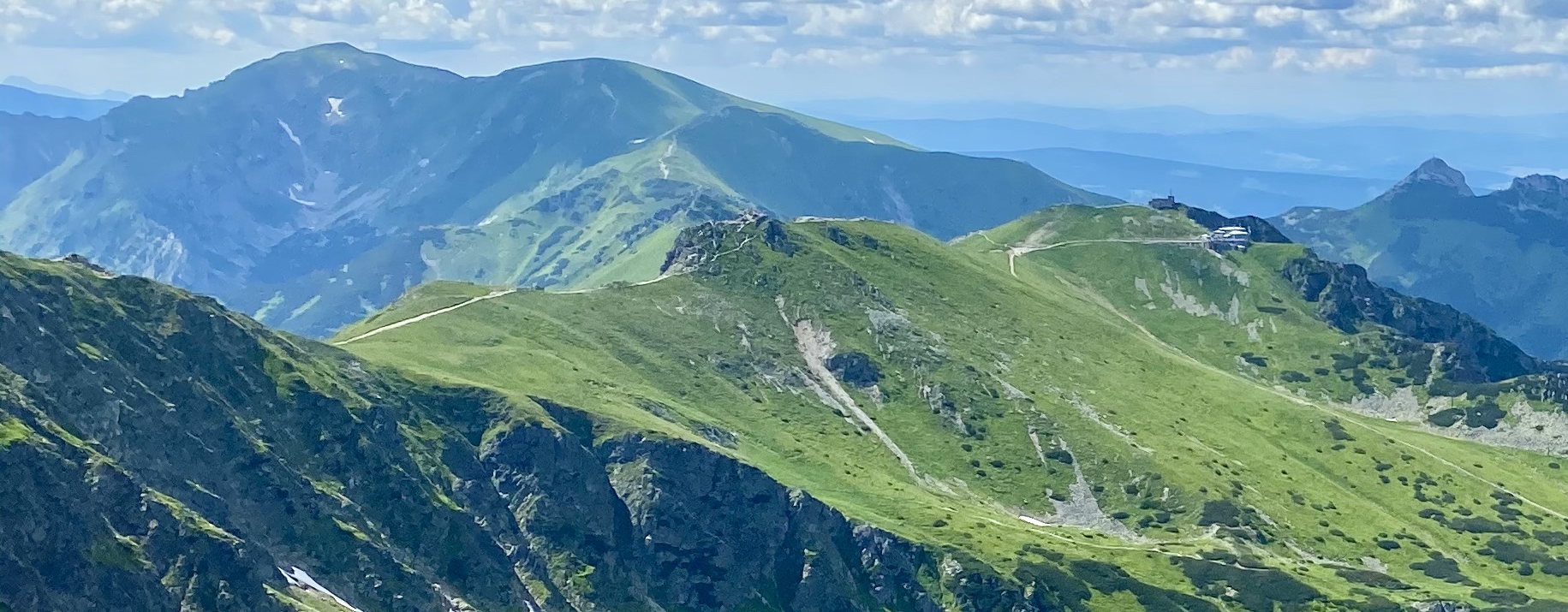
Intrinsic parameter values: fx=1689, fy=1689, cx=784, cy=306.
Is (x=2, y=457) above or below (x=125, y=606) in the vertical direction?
above

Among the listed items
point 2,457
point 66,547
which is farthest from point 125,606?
point 2,457

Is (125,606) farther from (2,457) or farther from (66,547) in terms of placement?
(2,457)

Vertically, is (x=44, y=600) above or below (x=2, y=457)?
below

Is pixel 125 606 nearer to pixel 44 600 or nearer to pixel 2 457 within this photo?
pixel 44 600
